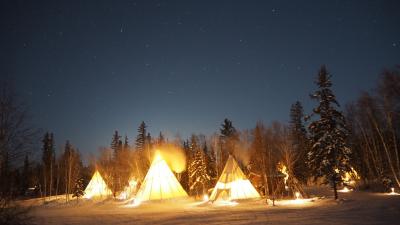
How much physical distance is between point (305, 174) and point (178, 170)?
1925 cm

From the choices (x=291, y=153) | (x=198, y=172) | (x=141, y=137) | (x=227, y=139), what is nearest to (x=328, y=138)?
(x=291, y=153)

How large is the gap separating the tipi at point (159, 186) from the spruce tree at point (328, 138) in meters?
12.4

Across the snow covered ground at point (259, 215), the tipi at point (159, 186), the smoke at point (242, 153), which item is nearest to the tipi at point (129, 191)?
the tipi at point (159, 186)

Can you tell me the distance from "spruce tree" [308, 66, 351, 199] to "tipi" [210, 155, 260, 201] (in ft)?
20.1

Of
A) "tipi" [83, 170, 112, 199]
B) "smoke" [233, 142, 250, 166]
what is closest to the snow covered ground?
"smoke" [233, 142, 250, 166]

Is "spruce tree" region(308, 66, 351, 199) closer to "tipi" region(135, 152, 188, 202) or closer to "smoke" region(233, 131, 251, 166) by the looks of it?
"tipi" region(135, 152, 188, 202)

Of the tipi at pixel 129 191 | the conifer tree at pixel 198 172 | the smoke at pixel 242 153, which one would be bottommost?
the tipi at pixel 129 191

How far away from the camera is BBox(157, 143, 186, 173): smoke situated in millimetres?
51094

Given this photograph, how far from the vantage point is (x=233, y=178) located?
1160 inches

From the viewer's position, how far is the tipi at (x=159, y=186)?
28.5 metres

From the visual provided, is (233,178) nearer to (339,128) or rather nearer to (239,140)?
(339,128)

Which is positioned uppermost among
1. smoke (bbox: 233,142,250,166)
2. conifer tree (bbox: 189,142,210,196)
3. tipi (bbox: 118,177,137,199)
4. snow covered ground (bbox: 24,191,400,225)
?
smoke (bbox: 233,142,250,166)

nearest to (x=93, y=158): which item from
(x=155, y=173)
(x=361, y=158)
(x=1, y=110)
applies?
(x=155, y=173)

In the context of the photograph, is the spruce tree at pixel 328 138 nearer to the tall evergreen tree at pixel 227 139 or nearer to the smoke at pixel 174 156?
the tall evergreen tree at pixel 227 139
